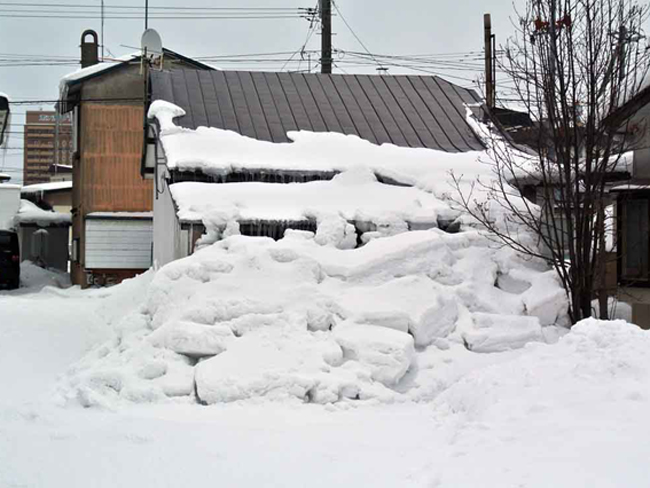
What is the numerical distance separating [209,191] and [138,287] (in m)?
3.28

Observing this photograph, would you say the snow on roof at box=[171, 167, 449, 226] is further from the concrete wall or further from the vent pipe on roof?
the vent pipe on roof

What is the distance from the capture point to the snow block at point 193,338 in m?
7.95

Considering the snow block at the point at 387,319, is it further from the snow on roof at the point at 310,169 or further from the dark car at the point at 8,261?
the dark car at the point at 8,261

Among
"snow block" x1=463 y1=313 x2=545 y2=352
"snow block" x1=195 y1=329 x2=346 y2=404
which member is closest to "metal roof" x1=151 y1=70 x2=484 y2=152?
"snow block" x1=463 y1=313 x2=545 y2=352

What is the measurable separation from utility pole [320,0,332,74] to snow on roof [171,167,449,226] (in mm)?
13457

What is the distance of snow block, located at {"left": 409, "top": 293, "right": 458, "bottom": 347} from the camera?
339 inches

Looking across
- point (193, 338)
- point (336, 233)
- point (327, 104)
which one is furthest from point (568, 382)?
point (327, 104)

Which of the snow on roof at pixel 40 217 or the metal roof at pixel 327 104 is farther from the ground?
the metal roof at pixel 327 104

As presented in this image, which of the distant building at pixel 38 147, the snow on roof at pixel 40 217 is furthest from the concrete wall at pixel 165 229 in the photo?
the distant building at pixel 38 147

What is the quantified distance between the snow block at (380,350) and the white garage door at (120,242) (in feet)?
48.0

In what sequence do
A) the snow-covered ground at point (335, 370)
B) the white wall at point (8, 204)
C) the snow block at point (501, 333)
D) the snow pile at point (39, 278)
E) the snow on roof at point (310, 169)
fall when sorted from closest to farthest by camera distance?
the snow-covered ground at point (335, 370)
the snow block at point (501, 333)
the snow on roof at point (310, 169)
the snow pile at point (39, 278)
the white wall at point (8, 204)

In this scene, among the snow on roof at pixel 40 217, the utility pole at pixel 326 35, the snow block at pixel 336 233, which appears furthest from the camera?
the snow on roof at pixel 40 217

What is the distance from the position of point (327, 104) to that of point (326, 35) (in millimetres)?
10790

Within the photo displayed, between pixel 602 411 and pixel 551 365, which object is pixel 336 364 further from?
pixel 602 411
